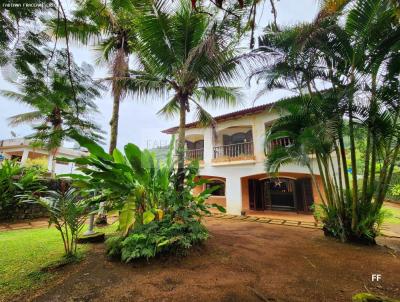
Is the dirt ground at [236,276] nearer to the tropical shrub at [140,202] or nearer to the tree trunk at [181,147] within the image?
the tropical shrub at [140,202]

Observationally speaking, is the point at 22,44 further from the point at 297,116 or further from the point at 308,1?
the point at 297,116

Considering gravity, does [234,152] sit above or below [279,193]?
above

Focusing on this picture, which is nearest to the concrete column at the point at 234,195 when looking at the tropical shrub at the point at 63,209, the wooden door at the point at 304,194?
the wooden door at the point at 304,194

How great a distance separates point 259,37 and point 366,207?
16.3 ft

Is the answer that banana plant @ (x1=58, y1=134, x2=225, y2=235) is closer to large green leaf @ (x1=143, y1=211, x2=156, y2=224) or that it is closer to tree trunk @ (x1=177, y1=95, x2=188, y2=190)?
large green leaf @ (x1=143, y1=211, x2=156, y2=224)

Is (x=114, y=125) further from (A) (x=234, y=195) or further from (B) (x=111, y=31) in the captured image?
(A) (x=234, y=195)

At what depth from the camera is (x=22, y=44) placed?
9.39 feet

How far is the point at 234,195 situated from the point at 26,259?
28.2 feet

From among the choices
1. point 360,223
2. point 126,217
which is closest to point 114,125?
point 126,217

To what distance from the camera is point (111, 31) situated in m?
6.71

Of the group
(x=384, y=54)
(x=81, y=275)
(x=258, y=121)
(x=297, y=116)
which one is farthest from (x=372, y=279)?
(x=258, y=121)

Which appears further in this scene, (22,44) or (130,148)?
(130,148)

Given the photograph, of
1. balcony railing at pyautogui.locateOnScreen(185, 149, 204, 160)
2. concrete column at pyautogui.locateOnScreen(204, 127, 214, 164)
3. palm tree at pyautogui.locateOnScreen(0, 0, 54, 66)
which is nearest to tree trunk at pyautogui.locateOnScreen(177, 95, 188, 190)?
palm tree at pyautogui.locateOnScreen(0, 0, 54, 66)

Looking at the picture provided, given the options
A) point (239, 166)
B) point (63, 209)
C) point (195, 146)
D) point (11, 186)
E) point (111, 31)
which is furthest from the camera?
point (195, 146)
